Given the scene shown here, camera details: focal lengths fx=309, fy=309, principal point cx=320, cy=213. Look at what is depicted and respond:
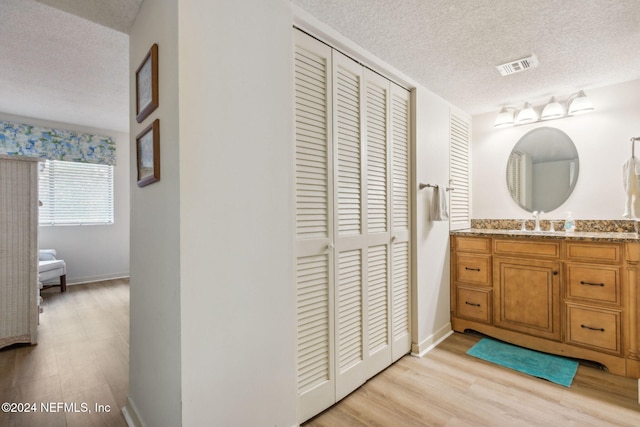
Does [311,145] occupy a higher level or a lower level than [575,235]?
higher

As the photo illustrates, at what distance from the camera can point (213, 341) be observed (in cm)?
121

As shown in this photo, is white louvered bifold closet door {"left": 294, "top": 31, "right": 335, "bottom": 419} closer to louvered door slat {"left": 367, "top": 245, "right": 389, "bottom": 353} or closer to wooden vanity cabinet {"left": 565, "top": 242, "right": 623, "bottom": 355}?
louvered door slat {"left": 367, "top": 245, "right": 389, "bottom": 353}

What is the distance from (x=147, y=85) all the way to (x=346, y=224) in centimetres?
127

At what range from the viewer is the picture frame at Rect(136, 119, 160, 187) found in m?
1.30

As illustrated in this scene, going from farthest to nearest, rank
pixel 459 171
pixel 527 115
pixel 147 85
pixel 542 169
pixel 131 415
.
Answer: pixel 459 171 → pixel 542 169 → pixel 527 115 → pixel 131 415 → pixel 147 85

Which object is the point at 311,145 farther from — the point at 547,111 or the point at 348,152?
the point at 547,111

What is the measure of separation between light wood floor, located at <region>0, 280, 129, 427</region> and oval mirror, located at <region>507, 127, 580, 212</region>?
3.69m

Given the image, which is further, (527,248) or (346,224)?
(527,248)

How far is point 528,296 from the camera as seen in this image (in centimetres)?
255

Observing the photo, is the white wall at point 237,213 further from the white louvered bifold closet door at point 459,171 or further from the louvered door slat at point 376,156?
the white louvered bifold closet door at point 459,171

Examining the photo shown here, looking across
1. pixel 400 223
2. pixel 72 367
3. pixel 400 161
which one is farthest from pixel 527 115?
pixel 72 367

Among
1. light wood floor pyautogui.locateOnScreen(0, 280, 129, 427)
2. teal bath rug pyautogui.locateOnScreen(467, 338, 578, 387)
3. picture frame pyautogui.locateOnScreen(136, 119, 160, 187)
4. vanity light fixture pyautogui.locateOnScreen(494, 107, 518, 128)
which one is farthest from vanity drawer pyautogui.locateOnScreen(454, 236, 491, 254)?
light wood floor pyautogui.locateOnScreen(0, 280, 129, 427)

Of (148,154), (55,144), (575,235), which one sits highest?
(55,144)

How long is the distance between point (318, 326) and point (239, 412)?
586 millimetres
